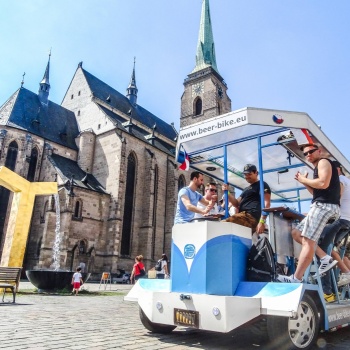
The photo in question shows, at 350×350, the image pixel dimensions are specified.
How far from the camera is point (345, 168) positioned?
18.9 ft

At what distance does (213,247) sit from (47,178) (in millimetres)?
24092

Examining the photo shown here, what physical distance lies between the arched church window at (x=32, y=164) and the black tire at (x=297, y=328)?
25.6m

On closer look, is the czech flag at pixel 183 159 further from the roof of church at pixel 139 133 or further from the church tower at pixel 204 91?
the church tower at pixel 204 91

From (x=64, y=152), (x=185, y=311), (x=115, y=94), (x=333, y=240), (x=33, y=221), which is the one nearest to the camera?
(x=185, y=311)

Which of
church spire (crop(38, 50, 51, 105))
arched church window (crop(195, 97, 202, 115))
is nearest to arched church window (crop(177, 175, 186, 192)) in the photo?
arched church window (crop(195, 97, 202, 115))

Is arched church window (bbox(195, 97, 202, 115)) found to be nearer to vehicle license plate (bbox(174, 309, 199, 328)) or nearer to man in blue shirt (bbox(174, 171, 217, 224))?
man in blue shirt (bbox(174, 171, 217, 224))

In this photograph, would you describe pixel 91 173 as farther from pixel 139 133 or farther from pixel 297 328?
pixel 297 328

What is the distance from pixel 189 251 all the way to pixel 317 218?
5.09 ft

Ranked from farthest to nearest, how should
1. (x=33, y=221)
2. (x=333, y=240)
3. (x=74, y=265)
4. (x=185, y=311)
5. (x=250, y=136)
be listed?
(x=33, y=221) < (x=74, y=265) < (x=250, y=136) < (x=333, y=240) < (x=185, y=311)

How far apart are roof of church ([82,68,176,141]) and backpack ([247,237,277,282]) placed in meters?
30.9

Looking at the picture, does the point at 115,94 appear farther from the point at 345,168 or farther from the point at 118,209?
the point at 345,168

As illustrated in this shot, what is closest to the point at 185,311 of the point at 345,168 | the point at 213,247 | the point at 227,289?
the point at 227,289

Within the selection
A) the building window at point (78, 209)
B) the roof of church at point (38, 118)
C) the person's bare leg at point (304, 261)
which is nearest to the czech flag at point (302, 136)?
the person's bare leg at point (304, 261)

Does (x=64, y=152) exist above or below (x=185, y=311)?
above
